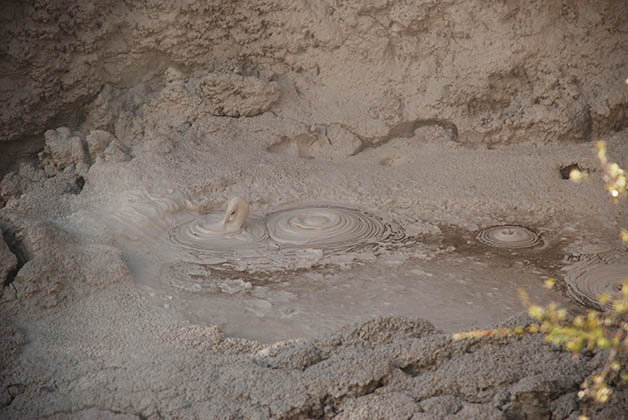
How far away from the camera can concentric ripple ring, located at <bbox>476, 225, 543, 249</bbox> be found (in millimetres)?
4355

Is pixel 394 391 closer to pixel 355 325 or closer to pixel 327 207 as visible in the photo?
pixel 355 325

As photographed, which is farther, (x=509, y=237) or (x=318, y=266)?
(x=509, y=237)

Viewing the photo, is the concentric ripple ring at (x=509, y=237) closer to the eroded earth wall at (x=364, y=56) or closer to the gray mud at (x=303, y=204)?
the gray mud at (x=303, y=204)

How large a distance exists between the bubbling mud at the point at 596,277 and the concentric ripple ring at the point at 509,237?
0.35 metres

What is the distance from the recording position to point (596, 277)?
390cm

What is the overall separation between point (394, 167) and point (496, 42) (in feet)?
4.15

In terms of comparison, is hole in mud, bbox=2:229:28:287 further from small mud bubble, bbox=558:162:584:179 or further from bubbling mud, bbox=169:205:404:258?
small mud bubble, bbox=558:162:584:179

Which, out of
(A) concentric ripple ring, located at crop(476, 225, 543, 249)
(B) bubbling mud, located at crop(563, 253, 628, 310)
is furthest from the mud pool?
(B) bubbling mud, located at crop(563, 253, 628, 310)

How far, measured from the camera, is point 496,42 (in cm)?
542

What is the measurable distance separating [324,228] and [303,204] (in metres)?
0.42

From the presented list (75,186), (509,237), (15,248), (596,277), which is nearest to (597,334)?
(596,277)

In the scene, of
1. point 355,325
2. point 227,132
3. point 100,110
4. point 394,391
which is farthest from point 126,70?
point 394,391

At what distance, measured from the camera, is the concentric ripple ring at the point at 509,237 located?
4355mm

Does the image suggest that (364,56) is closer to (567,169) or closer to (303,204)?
(303,204)
